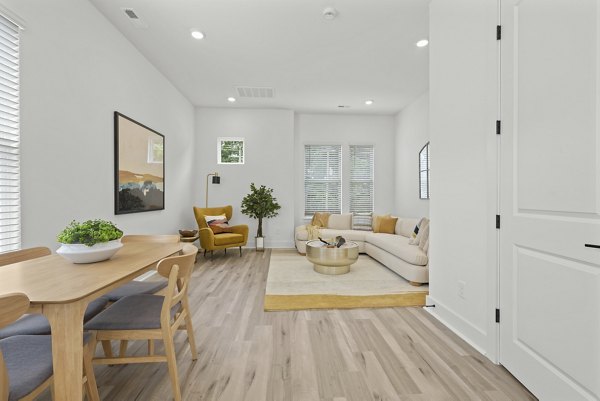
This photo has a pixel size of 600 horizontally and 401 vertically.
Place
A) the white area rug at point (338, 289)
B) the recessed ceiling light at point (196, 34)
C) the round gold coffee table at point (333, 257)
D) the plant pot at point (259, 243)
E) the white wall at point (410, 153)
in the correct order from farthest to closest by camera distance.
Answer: the plant pot at point (259, 243), the white wall at point (410, 153), the round gold coffee table at point (333, 257), the recessed ceiling light at point (196, 34), the white area rug at point (338, 289)

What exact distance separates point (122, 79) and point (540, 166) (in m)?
4.16

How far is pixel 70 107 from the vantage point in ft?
8.42

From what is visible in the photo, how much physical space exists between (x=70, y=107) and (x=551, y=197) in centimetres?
373

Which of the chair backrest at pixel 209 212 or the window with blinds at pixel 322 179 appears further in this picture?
the window with blinds at pixel 322 179

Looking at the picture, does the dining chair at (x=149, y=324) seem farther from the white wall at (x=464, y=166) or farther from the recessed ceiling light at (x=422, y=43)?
the recessed ceiling light at (x=422, y=43)

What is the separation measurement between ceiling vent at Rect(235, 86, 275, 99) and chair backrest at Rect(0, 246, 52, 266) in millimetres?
3930

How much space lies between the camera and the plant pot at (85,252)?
1502 mm

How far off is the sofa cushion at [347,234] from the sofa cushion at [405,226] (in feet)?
2.04

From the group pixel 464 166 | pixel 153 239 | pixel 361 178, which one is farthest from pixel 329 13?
pixel 361 178

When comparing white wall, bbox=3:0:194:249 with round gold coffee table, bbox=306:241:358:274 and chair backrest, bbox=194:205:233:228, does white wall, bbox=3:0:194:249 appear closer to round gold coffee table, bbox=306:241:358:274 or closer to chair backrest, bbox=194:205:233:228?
chair backrest, bbox=194:205:233:228

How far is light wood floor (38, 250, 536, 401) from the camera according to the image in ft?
5.39

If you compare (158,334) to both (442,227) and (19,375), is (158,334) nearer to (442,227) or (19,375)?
(19,375)

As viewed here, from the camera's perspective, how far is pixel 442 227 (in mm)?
2633

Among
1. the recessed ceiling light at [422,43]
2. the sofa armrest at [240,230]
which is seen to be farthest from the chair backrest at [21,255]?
the recessed ceiling light at [422,43]
